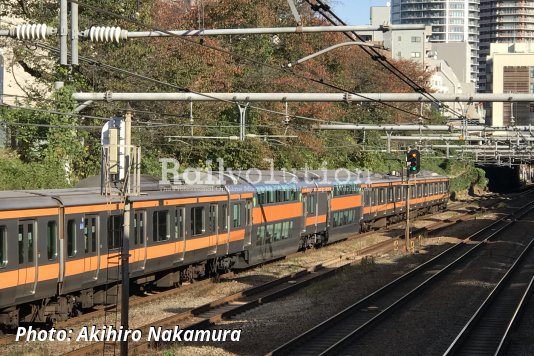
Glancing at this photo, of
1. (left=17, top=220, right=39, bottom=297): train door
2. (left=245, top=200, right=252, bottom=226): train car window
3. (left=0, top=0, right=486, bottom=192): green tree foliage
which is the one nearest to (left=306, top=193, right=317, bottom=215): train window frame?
(left=0, top=0, right=486, bottom=192): green tree foliage

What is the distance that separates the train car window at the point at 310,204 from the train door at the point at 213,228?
28.9ft

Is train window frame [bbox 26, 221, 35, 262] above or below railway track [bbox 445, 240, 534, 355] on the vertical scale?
above

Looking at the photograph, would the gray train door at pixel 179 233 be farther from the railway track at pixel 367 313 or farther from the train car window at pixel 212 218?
the railway track at pixel 367 313

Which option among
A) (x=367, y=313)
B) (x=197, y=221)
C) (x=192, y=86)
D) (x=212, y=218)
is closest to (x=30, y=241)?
(x=197, y=221)

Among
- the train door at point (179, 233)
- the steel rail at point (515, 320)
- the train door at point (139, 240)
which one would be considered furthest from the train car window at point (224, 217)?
the steel rail at point (515, 320)

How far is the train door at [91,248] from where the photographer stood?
17969 millimetres

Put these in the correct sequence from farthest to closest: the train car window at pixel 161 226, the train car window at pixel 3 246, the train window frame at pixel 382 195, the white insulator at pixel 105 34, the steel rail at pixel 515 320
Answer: the train window frame at pixel 382 195, the train car window at pixel 161 226, the steel rail at pixel 515 320, the train car window at pixel 3 246, the white insulator at pixel 105 34

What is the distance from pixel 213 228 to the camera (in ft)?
80.7

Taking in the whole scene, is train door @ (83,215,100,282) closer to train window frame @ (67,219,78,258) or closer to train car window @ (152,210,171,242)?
train window frame @ (67,219,78,258)

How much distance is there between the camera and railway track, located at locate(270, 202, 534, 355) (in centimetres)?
1649

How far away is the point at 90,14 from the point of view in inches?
1287

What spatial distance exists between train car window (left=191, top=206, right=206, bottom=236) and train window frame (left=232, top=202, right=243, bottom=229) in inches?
88.4

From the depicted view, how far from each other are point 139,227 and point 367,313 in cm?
561

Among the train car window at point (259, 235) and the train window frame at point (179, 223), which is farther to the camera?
the train car window at point (259, 235)
